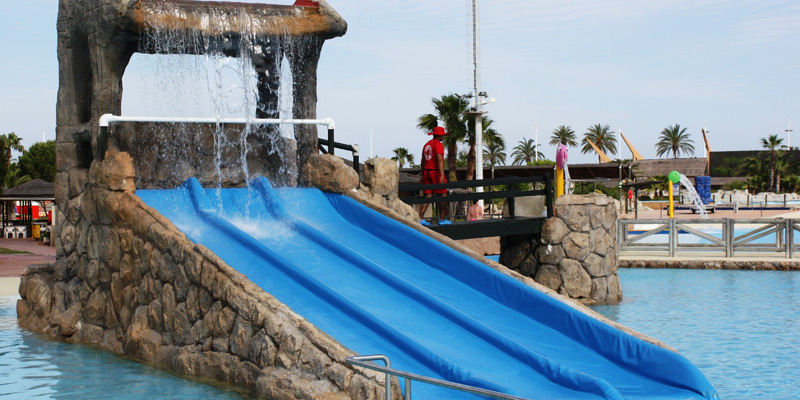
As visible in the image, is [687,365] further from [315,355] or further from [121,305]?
[121,305]

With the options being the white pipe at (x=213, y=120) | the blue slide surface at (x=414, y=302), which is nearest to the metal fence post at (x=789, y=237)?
the white pipe at (x=213, y=120)

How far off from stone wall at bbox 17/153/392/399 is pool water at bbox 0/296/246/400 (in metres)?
0.22

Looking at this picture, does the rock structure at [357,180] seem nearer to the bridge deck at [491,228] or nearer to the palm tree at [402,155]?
the bridge deck at [491,228]

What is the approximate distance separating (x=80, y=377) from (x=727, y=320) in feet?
27.7

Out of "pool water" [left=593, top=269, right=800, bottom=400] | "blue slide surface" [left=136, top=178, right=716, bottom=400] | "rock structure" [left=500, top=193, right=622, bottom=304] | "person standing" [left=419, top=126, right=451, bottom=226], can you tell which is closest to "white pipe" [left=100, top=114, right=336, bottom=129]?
"blue slide surface" [left=136, top=178, right=716, bottom=400]

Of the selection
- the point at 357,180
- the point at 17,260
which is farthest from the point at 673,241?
the point at 17,260

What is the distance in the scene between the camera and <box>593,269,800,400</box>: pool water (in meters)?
7.91

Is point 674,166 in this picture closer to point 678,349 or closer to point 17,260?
point 17,260

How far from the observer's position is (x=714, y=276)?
1694 centimetres

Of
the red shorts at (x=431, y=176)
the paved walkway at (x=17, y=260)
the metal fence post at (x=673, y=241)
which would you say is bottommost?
the paved walkway at (x=17, y=260)

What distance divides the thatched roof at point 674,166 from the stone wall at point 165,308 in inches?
2624

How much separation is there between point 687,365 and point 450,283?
2.55 metres

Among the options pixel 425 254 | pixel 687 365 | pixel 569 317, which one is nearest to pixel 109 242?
pixel 425 254

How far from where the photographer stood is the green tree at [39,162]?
59.2 meters
